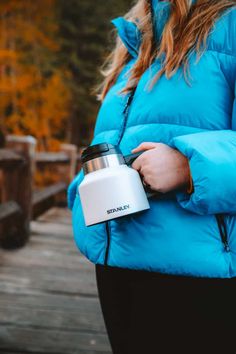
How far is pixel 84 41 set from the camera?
15.6m

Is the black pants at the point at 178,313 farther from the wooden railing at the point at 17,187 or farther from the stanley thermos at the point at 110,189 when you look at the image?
the wooden railing at the point at 17,187

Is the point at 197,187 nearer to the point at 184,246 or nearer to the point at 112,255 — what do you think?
the point at 184,246

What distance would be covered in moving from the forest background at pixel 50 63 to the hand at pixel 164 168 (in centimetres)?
1445

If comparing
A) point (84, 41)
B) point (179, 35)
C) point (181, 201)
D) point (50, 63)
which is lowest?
point (50, 63)

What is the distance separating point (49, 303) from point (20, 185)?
1.41 metres

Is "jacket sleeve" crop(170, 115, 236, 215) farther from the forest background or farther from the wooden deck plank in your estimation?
the forest background

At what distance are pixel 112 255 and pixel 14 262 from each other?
2.28 metres

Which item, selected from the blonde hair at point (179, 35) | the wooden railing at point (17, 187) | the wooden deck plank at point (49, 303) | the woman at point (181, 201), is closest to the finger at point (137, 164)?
the woman at point (181, 201)

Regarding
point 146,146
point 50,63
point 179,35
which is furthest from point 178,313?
point 50,63

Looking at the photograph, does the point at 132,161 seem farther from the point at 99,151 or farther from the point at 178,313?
the point at 178,313

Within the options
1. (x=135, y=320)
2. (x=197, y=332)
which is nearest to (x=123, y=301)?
(x=135, y=320)

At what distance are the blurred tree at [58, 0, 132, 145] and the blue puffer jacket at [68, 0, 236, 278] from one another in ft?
47.2

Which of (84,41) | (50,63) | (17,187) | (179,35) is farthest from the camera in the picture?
(84,41)

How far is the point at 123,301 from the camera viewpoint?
97cm
